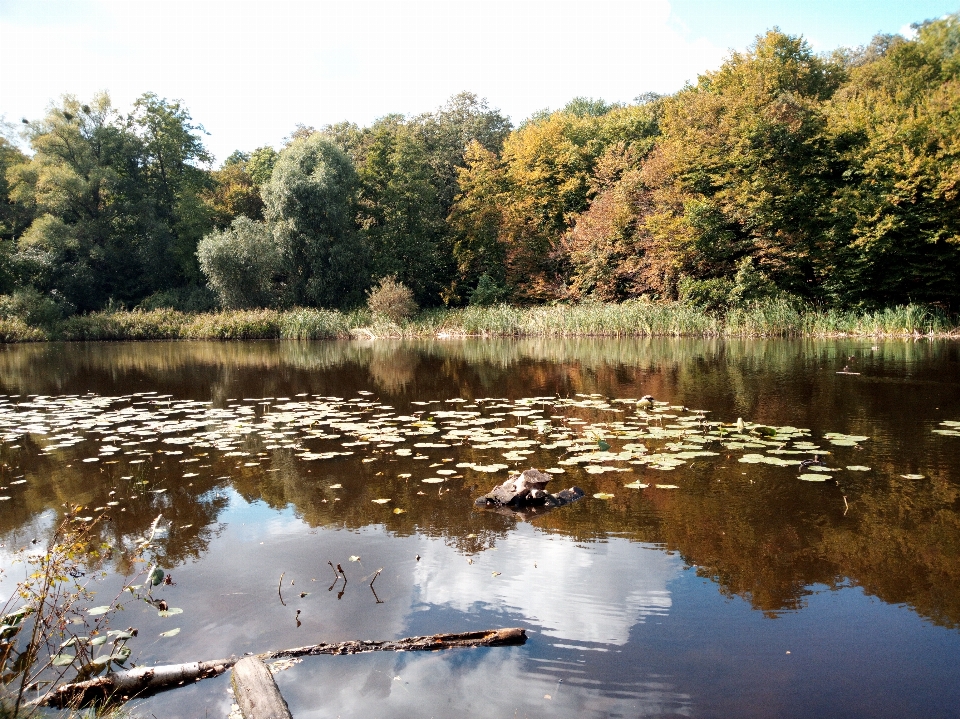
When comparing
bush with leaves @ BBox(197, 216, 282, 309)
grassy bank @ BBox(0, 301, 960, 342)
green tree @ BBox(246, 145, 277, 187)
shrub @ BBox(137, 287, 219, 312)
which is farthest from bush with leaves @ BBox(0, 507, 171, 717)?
green tree @ BBox(246, 145, 277, 187)

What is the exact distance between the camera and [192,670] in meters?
3.01

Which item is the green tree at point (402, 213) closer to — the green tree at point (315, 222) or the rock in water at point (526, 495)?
the green tree at point (315, 222)

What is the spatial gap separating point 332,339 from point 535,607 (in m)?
28.3

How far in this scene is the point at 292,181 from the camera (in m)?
35.4

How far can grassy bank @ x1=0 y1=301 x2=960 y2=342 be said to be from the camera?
2295cm

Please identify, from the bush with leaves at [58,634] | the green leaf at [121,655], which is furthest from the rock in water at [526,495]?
the green leaf at [121,655]

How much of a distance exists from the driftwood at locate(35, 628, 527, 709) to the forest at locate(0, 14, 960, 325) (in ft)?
81.1

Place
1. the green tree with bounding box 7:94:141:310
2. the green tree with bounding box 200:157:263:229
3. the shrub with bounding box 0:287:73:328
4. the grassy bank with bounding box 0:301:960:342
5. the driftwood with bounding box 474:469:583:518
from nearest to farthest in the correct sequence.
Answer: the driftwood with bounding box 474:469:583:518
the grassy bank with bounding box 0:301:960:342
the shrub with bounding box 0:287:73:328
the green tree with bounding box 7:94:141:310
the green tree with bounding box 200:157:263:229

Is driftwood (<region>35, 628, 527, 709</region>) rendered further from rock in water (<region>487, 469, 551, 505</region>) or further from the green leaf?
rock in water (<region>487, 469, 551, 505</region>)

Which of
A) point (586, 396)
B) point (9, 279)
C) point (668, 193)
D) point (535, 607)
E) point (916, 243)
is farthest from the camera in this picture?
point (9, 279)

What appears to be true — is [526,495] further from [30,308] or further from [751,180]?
[30,308]

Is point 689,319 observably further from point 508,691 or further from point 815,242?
point 508,691

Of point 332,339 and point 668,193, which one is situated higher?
point 668,193

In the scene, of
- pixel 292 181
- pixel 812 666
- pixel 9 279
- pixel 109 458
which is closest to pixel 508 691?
pixel 812 666
